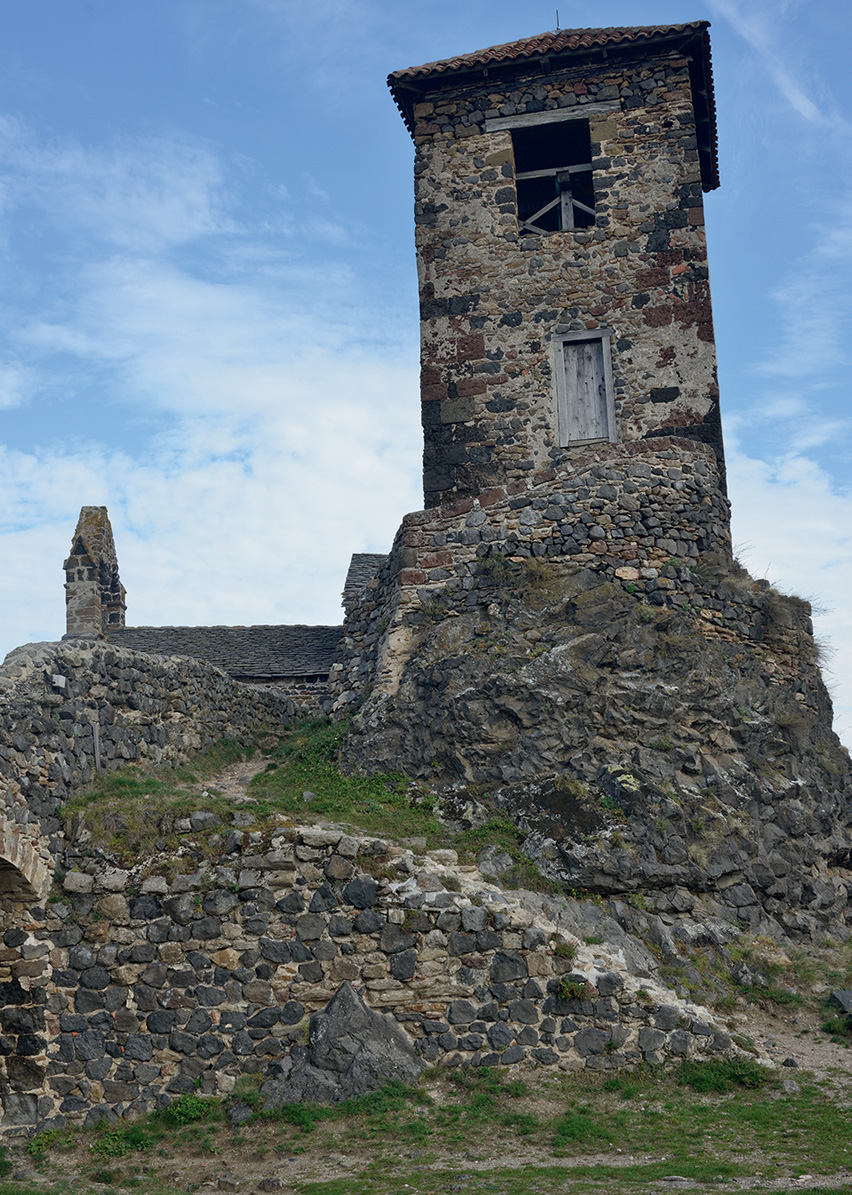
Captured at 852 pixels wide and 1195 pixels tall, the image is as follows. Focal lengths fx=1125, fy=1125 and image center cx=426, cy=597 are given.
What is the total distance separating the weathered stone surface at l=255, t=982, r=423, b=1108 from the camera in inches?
424

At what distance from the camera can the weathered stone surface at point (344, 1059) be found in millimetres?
10781

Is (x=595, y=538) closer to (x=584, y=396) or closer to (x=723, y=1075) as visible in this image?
(x=584, y=396)

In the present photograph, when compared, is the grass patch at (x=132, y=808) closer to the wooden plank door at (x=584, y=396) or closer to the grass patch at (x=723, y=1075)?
the grass patch at (x=723, y=1075)

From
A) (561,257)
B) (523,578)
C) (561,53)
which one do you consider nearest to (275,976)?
(523,578)

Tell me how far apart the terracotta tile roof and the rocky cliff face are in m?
8.61

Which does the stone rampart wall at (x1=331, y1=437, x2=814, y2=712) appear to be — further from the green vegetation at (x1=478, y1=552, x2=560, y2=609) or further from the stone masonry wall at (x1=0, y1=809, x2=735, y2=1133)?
the stone masonry wall at (x1=0, y1=809, x2=735, y2=1133)

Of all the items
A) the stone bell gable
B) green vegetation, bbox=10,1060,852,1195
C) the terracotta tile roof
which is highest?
the terracotta tile roof

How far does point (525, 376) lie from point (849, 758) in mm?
7481

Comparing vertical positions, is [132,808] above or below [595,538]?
below

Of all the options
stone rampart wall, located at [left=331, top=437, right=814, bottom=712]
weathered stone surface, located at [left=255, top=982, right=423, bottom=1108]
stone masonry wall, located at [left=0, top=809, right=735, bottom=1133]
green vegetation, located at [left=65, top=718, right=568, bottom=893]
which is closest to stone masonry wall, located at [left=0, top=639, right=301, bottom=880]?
green vegetation, located at [left=65, top=718, right=568, bottom=893]

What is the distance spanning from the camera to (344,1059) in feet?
35.9

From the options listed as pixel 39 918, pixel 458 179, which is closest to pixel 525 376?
pixel 458 179

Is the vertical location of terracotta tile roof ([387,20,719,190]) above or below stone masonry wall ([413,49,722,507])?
above

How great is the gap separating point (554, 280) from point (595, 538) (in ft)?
15.8
